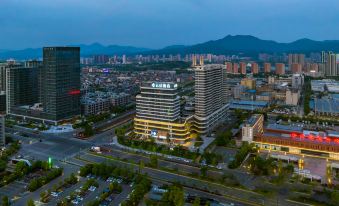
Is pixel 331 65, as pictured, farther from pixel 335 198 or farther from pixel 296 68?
pixel 335 198

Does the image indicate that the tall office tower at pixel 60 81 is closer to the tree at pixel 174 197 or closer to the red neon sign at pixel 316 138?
the tree at pixel 174 197

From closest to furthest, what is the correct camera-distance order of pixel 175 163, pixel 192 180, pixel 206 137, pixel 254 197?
pixel 254 197, pixel 192 180, pixel 175 163, pixel 206 137

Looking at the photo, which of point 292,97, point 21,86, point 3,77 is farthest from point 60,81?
point 292,97

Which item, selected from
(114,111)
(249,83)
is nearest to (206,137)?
(114,111)

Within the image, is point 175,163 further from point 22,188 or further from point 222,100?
point 222,100

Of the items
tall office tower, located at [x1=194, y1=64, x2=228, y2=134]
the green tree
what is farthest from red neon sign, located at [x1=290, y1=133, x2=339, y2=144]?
the green tree

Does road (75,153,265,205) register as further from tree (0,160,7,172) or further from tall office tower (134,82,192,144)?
tree (0,160,7,172)

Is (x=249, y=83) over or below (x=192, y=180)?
over
